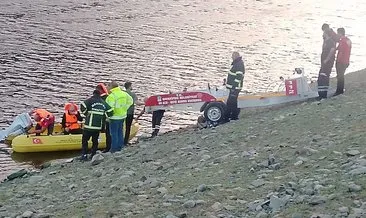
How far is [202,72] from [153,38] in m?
9.64

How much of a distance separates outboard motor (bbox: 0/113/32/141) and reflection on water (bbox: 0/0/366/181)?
1.05 metres

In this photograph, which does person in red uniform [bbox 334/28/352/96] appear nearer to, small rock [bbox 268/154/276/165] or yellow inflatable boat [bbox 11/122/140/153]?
small rock [bbox 268/154/276/165]

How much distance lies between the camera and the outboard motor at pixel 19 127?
22.0 metres

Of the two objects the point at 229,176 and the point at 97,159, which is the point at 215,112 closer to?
the point at 97,159

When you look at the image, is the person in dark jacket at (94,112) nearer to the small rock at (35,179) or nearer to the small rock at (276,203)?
the small rock at (35,179)

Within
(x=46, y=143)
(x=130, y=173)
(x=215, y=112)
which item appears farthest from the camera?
(x=46, y=143)

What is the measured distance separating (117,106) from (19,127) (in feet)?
22.3

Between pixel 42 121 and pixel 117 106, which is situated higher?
pixel 117 106

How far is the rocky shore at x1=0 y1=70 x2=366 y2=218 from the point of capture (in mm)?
9406

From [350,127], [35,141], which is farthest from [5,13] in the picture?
[350,127]

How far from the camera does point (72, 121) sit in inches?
829

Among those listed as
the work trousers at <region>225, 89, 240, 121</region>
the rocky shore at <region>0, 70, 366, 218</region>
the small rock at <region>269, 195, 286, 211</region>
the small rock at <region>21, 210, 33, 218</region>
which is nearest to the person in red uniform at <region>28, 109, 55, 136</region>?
the rocky shore at <region>0, 70, 366, 218</region>

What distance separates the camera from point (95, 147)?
1702 centimetres

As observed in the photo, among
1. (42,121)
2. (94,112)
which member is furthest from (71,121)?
(94,112)
